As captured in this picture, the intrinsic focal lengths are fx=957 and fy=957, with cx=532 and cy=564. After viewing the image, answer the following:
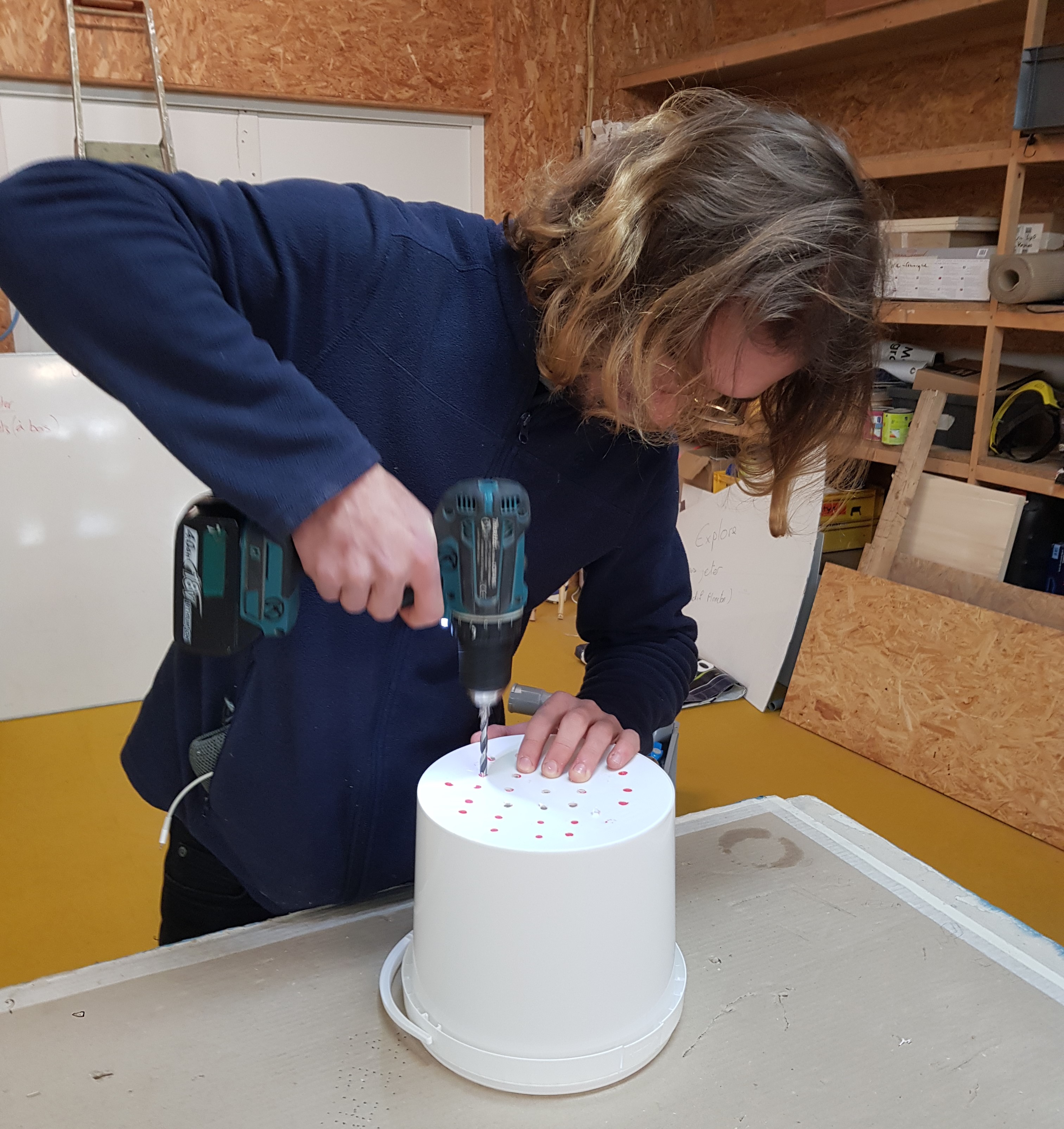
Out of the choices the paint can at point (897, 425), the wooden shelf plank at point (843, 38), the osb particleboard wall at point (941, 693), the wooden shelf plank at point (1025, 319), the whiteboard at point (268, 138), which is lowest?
the osb particleboard wall at point (941, 693)

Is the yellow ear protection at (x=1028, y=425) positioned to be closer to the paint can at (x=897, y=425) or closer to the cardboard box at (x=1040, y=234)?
the paint can at (x=897, y=425)

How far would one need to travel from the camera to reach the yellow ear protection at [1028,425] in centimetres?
264

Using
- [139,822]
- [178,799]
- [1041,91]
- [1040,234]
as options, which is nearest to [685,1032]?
[178,799]

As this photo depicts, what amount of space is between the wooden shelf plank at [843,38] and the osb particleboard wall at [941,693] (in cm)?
159

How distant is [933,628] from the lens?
267 centimetres

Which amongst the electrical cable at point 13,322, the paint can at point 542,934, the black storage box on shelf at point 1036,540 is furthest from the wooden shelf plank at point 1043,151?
the electrical cable at point 13,322

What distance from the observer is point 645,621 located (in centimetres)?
118

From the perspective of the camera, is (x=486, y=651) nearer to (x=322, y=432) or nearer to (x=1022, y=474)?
(x=322, y=432)

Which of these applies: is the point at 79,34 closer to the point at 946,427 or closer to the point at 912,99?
the point at 912,99

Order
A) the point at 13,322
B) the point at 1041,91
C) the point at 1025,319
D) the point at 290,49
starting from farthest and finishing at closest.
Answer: the point at 290,49 < the point at 13,322 < the point at 1025,319 < the point at 1041,91

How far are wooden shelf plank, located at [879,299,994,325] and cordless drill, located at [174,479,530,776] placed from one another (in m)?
2.11

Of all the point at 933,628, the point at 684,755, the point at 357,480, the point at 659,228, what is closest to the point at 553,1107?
the point at 357,480

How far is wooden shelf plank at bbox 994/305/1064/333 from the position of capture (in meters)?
2.44

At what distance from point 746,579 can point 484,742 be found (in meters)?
2.48
